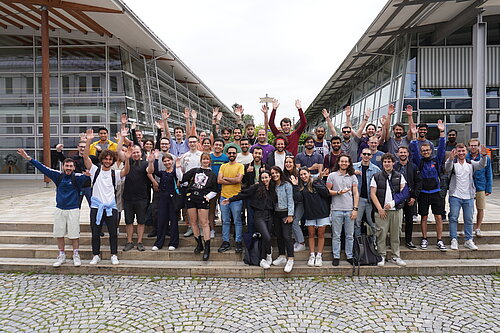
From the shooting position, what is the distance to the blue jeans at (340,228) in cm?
531

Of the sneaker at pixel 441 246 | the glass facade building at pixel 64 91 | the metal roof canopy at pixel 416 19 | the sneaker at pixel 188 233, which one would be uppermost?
the metal roof canopy at pixel 416 19

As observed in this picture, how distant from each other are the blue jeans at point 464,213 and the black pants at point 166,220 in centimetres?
485

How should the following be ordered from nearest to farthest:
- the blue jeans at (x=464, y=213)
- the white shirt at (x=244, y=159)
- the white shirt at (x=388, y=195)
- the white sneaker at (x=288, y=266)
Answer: the white sneaker at (x=288, y=266) < the white shirt at (x=388, y=195) < the blue jeans at (x=464, y=213) < the white shirt at (x=244, y=159)

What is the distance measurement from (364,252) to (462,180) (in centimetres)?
216

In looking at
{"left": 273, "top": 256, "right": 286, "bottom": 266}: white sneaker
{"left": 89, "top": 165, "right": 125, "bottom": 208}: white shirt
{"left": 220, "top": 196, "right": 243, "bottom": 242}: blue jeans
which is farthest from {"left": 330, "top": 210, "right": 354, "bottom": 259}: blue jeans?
{"left": 89, "top": 165, "right": 125, "bottom": 208}: white shirt

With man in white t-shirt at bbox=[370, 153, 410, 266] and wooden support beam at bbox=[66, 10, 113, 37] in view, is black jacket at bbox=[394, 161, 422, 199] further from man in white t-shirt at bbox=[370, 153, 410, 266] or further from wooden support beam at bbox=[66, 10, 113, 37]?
wooden support beam at bbox=[66, 10, 113, 37]

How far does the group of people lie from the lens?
536 centimetres

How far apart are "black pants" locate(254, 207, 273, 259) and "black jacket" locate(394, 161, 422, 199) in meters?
2.36

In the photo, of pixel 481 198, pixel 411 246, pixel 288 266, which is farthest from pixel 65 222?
pixel 481 198

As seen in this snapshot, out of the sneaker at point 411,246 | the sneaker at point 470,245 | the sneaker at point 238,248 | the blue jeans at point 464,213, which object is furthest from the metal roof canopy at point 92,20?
the sneaker at point 470,245

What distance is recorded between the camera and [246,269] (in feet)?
17.4

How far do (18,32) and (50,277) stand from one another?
637 inches

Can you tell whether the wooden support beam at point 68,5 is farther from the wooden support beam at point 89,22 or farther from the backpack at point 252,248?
the backpack at point 252,248

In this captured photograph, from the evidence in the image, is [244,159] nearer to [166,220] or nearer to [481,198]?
[166,220]
